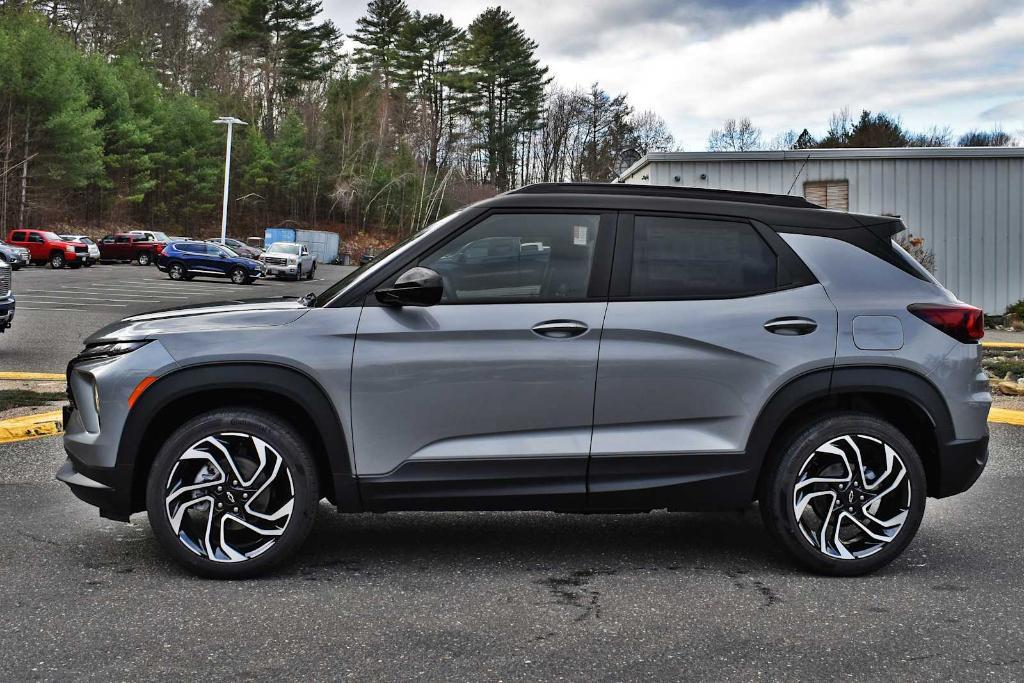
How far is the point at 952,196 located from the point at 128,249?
4097 centimetres

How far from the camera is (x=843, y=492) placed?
14.7ft

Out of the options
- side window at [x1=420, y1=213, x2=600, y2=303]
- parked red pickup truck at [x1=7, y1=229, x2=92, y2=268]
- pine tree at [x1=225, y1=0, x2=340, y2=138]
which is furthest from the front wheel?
pine tree at [x1=225, y1=0, x2=340, y2=138]

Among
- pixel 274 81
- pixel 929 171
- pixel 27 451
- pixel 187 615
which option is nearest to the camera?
pixel 187 615

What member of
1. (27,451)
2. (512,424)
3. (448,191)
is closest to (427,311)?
(512,424)

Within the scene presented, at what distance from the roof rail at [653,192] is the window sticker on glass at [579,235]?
19 centimetres

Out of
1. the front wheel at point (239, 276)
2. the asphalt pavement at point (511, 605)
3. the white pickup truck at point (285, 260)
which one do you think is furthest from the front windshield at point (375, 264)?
the white pickup truck at point (285, 260)

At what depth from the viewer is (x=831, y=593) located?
4.35 metres

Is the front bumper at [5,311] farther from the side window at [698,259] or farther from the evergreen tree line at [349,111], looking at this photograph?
the evergreen tree line at [349,111]

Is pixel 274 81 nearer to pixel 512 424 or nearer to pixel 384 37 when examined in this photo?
pixel 384 37

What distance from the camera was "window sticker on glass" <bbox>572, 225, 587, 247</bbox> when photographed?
452cm

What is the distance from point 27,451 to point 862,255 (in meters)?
5.92

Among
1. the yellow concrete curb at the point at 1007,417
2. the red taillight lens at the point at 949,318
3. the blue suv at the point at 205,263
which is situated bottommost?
the yellow concrete curb at the point at 1007,417

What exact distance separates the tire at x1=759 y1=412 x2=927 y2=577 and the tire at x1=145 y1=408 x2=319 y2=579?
2026 millimetres

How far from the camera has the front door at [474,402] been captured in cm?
430
